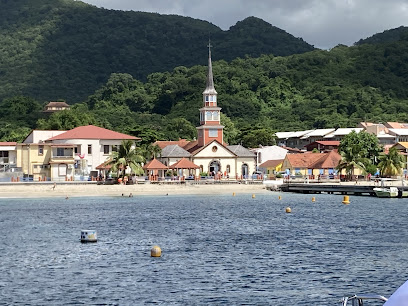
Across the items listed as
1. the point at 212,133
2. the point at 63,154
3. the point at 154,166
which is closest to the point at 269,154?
the point at 212,133

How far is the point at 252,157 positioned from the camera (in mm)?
127000

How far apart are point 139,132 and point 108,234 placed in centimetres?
8701

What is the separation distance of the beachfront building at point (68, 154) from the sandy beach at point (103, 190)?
12567 mm

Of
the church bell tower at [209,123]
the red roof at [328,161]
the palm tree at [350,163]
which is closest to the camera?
the palm tree at [350,163]

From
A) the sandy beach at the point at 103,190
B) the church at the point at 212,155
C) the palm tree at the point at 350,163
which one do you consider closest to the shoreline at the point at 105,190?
the sandy beach at the point at 103,190

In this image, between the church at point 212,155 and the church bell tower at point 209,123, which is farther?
the church bell tower at point 209,123

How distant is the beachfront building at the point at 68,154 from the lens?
116 m

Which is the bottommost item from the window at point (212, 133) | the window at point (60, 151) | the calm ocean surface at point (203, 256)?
the calm ocean surface at point (203, 256)

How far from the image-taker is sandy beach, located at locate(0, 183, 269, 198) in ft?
324

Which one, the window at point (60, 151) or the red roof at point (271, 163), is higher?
the window at point (60, 151)

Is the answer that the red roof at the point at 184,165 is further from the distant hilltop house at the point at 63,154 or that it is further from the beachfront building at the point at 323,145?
the beachfront building at the point at 323,145

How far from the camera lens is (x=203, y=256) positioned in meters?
42.9

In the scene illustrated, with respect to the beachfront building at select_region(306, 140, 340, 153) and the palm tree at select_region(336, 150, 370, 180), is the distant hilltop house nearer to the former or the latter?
the palm tree at select_region(336, 150, 370, 180)

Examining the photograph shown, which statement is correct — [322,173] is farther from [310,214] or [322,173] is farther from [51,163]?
[310,214]
